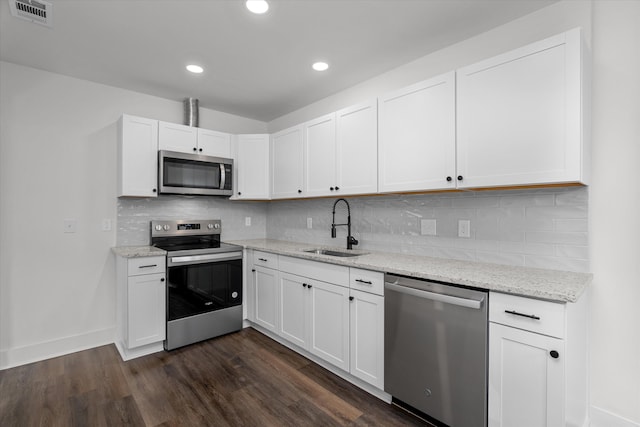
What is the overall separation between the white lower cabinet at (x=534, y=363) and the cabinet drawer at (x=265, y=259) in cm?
196

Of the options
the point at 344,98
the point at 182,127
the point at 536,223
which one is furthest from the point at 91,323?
the point at 536,223

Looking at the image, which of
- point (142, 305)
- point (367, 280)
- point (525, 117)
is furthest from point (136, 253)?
point (525, 117)

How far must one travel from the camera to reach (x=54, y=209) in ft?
9.25

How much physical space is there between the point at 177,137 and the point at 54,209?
A: 50.9 inches

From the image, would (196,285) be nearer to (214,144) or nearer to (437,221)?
(214,144)

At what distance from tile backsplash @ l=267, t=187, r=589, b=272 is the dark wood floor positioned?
119 centimetres

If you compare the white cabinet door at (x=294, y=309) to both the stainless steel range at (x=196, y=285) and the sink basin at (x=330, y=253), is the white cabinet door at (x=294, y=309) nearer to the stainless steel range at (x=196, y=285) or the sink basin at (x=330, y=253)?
the sink basin at (x=330, y=253)

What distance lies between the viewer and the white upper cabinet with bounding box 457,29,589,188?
1565 millimetres

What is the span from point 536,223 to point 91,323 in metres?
3.92

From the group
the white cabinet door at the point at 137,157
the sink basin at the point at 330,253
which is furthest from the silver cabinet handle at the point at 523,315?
the white cabinet door at the point at 137,157

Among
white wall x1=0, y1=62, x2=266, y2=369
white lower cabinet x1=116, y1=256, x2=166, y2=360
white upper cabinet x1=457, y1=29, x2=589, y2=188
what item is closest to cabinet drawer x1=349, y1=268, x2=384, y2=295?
white upper cabinet x1=457, y1=29, x2=589, y2=188

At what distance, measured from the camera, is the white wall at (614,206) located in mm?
1648

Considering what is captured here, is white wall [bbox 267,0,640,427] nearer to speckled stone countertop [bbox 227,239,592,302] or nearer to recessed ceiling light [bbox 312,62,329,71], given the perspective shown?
speckled stone countertop [bbox 227,239,592,302]

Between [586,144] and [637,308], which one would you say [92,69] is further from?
[637,308]
